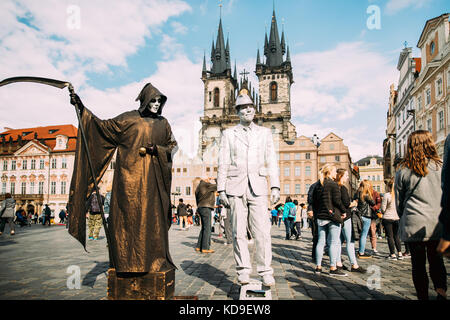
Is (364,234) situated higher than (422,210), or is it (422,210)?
(422,210)

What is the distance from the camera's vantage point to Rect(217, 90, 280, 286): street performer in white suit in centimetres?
412

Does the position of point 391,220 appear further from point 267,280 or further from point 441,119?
point 441,119

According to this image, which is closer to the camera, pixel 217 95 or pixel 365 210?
pixel 365 210

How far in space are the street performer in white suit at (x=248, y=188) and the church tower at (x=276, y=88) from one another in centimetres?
6931

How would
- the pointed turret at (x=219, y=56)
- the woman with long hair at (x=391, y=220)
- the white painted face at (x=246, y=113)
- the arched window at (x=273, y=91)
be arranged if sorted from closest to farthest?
the white painted face at (x=246, y=113) → the woman with long hair at (x=391, y=220) → the arched window at (x=273, y=91) → the pointed turret at (x=219, y=56)

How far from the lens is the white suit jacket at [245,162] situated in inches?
165

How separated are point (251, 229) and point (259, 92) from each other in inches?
2998

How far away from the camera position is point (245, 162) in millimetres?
4262

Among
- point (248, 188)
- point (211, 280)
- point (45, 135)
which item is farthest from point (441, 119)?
point (45, 135)

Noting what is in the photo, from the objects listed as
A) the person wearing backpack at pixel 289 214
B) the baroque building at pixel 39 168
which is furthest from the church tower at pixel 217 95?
the person wearing backpack at pixel 289 214

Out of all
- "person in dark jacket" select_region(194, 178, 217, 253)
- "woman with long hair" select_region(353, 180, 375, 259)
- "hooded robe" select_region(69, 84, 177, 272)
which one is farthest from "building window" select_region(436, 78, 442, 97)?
"hooded robe" select_region(69, 84, 177, 272)

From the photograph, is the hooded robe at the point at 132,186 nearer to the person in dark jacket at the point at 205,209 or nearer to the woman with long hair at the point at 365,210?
the person in dark jacket at the point at 205,209

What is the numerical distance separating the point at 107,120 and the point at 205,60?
83.6 meters

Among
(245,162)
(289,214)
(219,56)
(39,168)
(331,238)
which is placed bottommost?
(289,214)
